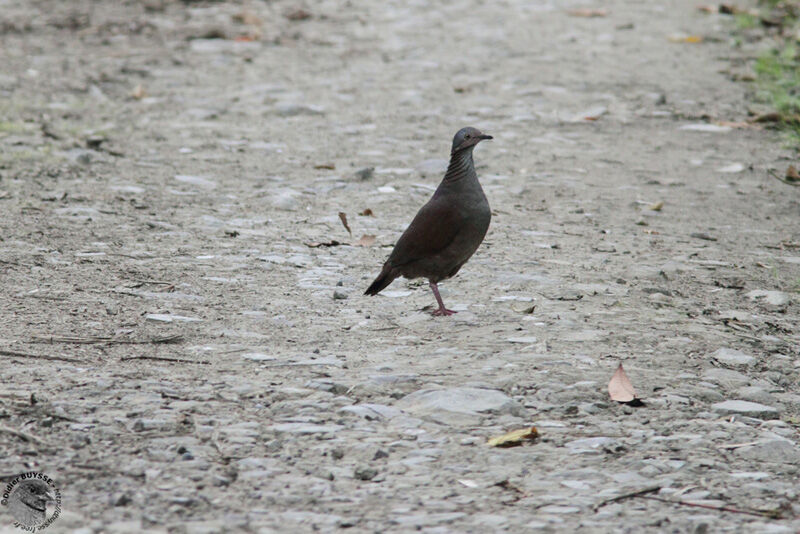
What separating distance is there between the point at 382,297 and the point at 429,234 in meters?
0.54

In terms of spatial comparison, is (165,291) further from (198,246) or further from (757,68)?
(757,68)

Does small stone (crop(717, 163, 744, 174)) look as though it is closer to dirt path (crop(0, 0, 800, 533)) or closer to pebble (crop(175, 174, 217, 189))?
dirt path (crop(0, 0, 800, 533))

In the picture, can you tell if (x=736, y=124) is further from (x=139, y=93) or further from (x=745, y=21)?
(x=139, y=93)

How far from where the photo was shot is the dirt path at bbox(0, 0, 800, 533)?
321cm

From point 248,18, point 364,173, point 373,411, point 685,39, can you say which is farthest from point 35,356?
point 685,39

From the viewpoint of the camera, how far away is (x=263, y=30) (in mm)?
11648

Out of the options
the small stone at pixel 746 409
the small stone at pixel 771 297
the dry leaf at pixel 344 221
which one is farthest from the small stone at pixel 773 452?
the dry leaf at pixel 344 221

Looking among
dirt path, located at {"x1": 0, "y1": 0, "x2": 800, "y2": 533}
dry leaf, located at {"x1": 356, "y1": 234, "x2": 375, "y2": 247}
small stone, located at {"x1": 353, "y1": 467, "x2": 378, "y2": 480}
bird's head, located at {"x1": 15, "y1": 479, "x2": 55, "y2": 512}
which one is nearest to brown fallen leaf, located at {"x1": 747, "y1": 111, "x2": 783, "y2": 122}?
dirt path, located at {"x1": 0, "y1": 0, "x2": 800, "y2": 533}

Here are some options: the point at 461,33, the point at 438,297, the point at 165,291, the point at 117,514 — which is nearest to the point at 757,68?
the point at 461,33

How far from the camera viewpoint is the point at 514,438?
3498 mm

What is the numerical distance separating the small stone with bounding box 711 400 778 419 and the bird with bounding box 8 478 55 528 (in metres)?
2.35

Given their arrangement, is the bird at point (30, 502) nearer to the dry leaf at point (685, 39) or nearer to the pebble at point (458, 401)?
the pebble at point (458, 401)

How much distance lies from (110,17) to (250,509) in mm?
10091

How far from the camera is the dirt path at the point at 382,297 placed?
126 inches
